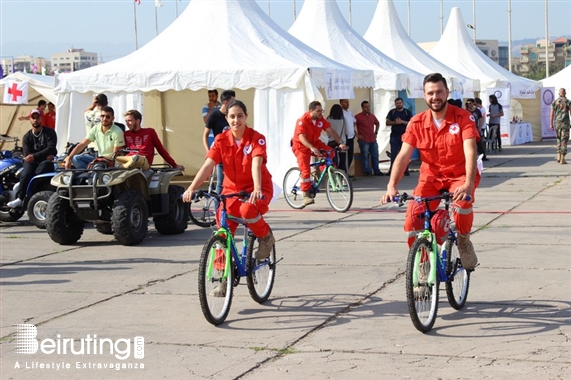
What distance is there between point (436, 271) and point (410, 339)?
0.53 meters

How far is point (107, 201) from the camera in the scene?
12.3 metres

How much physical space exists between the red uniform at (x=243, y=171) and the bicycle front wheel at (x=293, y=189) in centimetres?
826

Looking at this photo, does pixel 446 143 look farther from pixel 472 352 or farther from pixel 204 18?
pixel 204 18

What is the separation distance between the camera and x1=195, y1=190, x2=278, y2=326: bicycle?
7.23m

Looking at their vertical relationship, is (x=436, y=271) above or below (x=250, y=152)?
below

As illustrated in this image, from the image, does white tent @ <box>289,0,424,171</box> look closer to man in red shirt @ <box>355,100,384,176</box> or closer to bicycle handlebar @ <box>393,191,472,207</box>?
man in red shirt @ <box>355,100,384,176</box>

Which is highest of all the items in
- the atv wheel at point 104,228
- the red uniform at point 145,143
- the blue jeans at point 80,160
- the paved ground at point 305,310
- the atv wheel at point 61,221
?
the red uniform at point 145,143

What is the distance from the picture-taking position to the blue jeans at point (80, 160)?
42.7ft

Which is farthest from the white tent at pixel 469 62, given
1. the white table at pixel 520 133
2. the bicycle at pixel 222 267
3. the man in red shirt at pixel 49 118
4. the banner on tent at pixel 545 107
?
the bicycle at pixel 222 267

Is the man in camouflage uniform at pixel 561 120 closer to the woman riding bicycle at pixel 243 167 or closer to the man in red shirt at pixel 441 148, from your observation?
the woman riding bicycle at pixel 243 167

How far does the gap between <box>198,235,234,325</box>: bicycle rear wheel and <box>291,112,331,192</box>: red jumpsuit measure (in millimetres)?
8534

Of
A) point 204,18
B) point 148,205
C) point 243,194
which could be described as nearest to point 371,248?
point 148,205

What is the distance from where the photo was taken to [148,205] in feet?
42.2

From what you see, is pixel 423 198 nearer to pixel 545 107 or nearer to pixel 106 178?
pixel 106 178
